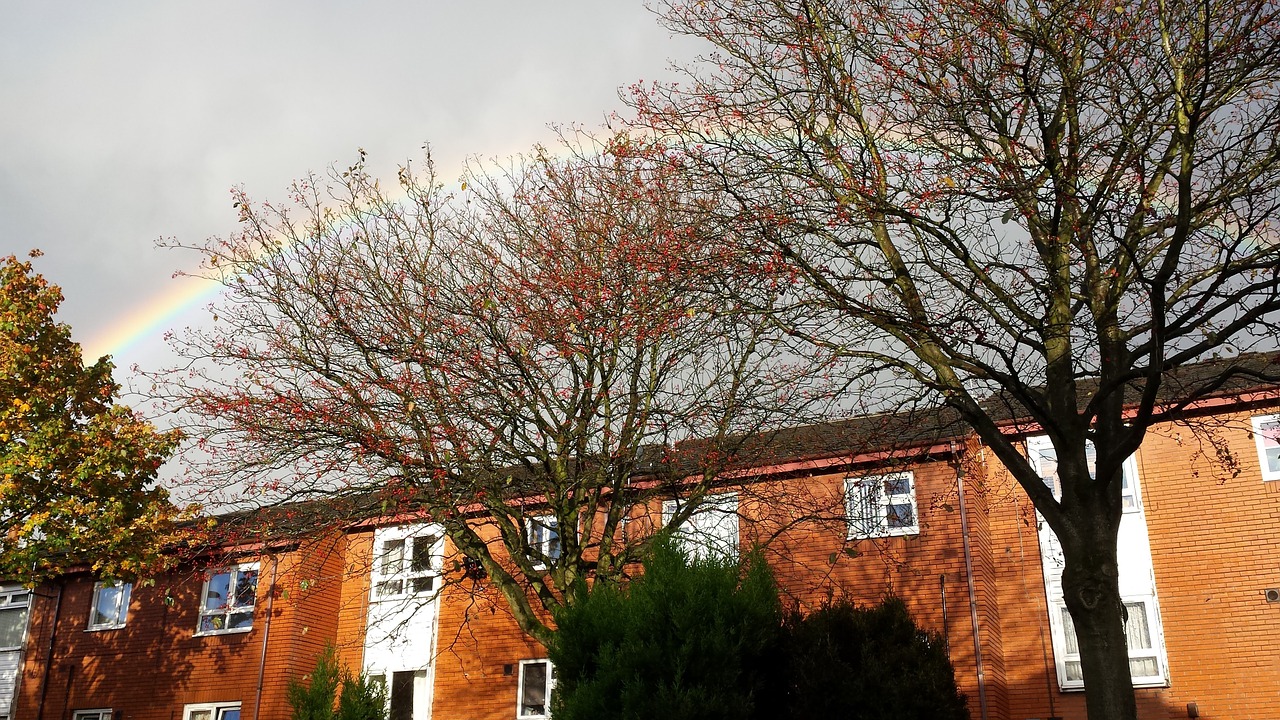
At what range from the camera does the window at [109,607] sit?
27.6 meters

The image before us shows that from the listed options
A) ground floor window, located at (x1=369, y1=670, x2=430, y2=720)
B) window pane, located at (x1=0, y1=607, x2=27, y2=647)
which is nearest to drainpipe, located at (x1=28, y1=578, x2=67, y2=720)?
window pane, located at (x1=0, y1=607, x2=27, y2=647)

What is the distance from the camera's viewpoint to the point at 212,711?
82.8 ft

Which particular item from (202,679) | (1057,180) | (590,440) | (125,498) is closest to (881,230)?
(1057,180)

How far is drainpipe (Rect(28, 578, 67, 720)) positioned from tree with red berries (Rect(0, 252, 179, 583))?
295 inches

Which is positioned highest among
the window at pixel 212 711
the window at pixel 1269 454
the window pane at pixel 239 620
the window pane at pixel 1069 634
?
the window at pixel 1269 454

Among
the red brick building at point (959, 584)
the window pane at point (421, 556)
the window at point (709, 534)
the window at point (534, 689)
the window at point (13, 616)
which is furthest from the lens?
the window at point (13, 616)

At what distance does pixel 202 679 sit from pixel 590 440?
49.0 feet

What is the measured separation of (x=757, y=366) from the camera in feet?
53.9

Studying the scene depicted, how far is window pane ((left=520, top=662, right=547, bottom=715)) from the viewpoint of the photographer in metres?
21.9

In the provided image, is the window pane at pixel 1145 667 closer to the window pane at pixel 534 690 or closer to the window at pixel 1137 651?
the window at pixel 1137 651

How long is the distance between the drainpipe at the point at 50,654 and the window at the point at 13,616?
1.15 meters

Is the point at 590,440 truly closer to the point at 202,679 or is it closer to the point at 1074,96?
the point at 1074,96

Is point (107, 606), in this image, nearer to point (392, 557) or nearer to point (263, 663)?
point (263, 663)

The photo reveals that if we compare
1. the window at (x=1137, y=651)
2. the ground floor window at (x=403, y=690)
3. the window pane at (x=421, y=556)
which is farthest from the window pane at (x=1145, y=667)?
the ground floor window at (x=403, y=690)
